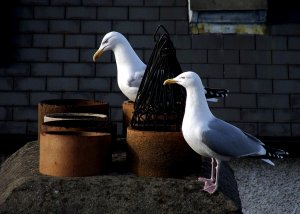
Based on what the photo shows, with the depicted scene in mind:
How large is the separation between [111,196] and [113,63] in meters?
3.73

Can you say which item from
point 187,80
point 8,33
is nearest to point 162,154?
point 187,80

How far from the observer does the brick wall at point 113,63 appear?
6648 mm

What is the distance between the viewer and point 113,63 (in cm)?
671

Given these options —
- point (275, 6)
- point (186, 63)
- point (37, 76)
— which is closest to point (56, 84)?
point (37, 76)

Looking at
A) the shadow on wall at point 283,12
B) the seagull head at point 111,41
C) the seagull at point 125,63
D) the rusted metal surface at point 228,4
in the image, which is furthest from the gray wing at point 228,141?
the shadow on wall at point 283,12

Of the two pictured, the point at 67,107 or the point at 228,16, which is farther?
the point at 228,16

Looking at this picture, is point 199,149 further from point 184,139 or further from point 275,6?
point 275,6

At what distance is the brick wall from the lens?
665cm

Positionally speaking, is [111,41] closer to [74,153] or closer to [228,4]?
[74,153]

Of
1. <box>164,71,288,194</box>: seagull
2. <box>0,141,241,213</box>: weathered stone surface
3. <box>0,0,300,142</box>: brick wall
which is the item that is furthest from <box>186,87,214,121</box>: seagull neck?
<box>0,0,300,142</box>: brick wall

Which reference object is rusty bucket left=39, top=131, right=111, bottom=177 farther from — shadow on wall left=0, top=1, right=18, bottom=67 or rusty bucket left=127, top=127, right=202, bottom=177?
shadow on wall left=0, top=1, right=18, bottom=67

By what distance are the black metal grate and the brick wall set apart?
3.10 metres

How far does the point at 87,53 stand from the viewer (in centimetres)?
671

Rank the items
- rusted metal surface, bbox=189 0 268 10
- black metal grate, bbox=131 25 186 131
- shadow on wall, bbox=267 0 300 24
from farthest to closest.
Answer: shadow on wall, bbox=267 0 300 24
rusted metal surface, bbox=189 0 268 10
black metal grate, bbox=131 25 186 131
